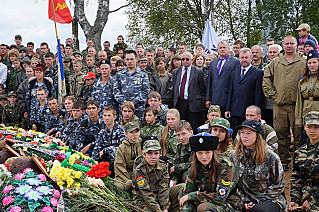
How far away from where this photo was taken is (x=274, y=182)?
4.43 meters

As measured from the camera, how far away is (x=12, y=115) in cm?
993

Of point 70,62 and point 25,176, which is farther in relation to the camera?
point 70,62

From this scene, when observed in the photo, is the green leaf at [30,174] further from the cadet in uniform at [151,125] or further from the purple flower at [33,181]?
the cadet in uniform at [151,125]

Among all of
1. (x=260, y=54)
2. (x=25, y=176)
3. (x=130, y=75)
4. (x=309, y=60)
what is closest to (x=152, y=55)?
(x=130, y=75)

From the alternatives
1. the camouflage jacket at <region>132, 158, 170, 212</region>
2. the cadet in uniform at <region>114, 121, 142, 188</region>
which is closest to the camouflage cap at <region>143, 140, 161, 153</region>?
the camouflage jacket at <region>132, 158, 170, 212</region>

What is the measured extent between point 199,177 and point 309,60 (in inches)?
128

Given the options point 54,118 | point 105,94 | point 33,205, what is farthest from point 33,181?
point 54,118

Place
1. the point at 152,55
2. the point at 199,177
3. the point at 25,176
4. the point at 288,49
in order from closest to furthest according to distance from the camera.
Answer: the point at 25,176
the point at 199,177
the point at 288,49
the point at 152,55

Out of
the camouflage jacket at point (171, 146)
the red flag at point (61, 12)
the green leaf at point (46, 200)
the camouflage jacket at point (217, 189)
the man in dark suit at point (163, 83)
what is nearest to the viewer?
the green leaf at point (46, 200)

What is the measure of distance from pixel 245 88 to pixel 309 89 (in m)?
1.29

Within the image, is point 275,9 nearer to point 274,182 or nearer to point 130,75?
point 130,75

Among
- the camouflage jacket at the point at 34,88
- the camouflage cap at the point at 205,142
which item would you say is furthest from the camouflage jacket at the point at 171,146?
the camouflage jacket at the point at 34,88

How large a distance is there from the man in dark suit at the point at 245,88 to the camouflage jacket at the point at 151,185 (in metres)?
2.77

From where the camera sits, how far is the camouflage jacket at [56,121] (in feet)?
27.3
